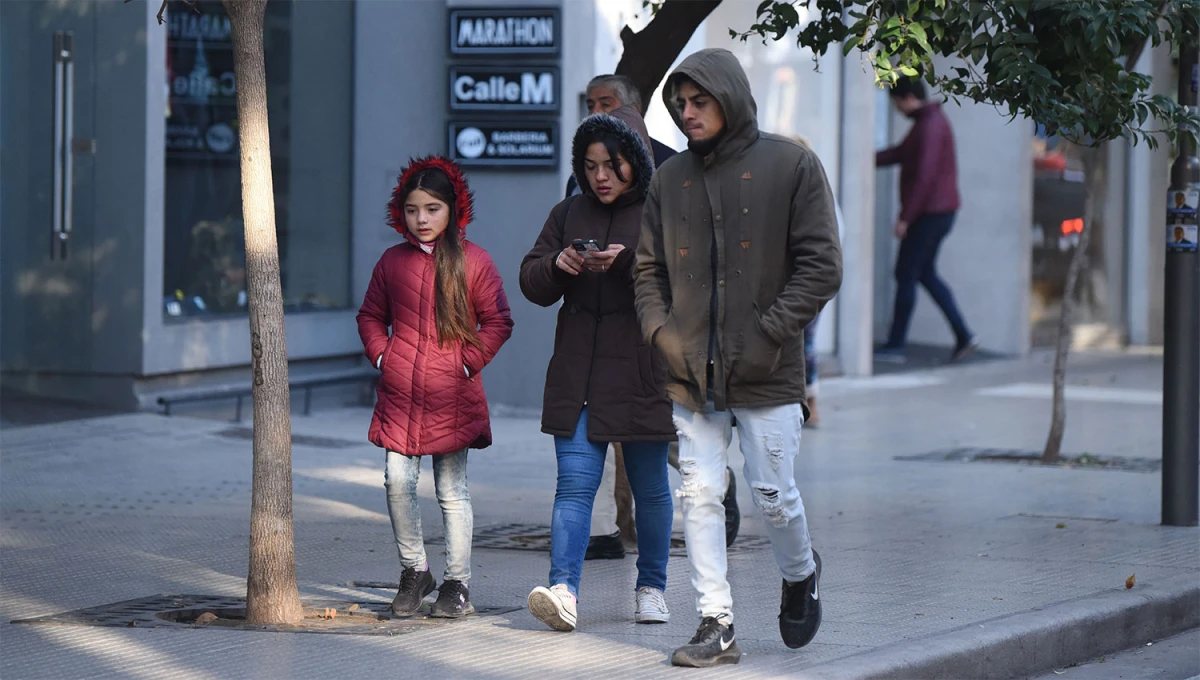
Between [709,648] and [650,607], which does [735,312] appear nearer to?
[709,648]

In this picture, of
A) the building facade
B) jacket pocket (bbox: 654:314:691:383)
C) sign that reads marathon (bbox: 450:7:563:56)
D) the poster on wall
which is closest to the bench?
the building facade

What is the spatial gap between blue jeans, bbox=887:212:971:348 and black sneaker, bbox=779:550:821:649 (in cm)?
1178

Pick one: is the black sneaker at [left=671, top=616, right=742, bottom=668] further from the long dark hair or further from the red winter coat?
the long dark hair

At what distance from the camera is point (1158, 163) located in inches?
837

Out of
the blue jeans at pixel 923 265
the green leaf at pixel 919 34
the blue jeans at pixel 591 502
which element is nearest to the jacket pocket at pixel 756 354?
the blue jeans at pixel 591 502

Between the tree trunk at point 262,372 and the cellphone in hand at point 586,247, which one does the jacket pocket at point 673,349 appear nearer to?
the cellphone in hand at point 586,247

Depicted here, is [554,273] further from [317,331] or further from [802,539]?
[317,331]

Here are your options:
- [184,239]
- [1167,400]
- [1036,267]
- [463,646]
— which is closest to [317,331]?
[184,239]

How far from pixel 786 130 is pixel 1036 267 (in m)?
4.70

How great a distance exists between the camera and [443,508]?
242 inches

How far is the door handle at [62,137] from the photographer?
11.2 metres

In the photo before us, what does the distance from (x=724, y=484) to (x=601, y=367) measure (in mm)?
714

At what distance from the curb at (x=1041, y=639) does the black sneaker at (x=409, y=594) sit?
1612 millimetres

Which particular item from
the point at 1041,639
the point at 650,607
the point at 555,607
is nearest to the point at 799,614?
the point at 650,607
